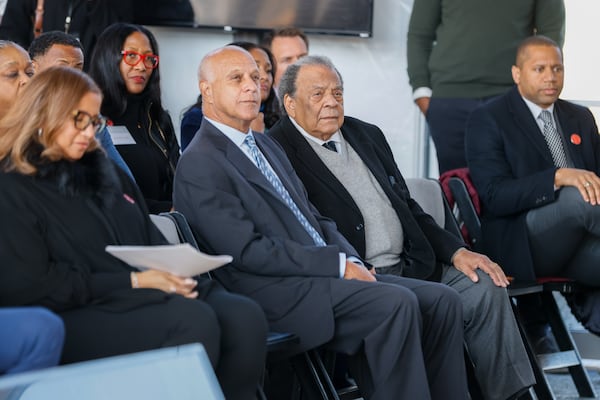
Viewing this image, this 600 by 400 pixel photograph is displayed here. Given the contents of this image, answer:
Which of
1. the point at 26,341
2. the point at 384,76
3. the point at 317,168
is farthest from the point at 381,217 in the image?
the point at 384,76

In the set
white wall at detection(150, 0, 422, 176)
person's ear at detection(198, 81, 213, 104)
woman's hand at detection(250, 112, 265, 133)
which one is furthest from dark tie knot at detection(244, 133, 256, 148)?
white wall at detection(150, 0, 422, 176)

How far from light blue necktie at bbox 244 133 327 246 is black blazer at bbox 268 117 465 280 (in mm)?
304

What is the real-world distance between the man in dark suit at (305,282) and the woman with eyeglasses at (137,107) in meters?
0.80

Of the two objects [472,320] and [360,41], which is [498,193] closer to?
[472,320]

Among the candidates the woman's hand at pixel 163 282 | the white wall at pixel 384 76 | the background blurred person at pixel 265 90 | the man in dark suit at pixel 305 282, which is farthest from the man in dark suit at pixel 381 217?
the white wall at pixel 384 76

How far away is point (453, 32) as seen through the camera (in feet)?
18.9

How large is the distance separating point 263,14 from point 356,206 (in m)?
2.42

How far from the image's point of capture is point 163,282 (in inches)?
116

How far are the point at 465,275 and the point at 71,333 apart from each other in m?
1.78

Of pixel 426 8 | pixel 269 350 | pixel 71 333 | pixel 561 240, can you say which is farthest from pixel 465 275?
pixel 426 8

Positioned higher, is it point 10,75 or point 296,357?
point 10,75

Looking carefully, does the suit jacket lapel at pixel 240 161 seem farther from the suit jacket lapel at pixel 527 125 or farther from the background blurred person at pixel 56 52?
the suit jacket lapel at pixel 527 125

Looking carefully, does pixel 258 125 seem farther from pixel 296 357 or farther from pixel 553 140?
pixel 296 357

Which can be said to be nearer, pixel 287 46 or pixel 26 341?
pixel 26 341
